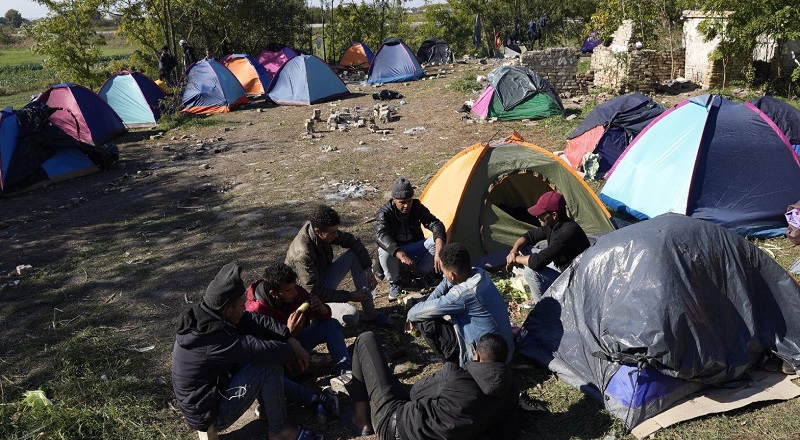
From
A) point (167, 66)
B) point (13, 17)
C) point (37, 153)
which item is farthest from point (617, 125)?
point (13, 17)

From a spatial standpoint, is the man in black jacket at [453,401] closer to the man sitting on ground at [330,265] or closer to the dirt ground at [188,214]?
the dirt ground at [188,214]

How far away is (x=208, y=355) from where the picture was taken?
11.9ft

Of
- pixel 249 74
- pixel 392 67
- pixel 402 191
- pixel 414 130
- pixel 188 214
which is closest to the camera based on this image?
pixel 402 191

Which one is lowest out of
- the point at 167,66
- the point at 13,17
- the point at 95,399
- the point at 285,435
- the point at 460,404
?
the point at 285,435

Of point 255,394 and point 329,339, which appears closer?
point 255,394

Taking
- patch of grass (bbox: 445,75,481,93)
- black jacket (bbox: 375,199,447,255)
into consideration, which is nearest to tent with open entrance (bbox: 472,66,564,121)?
patch of grass (bbox: 445,75,481,93)

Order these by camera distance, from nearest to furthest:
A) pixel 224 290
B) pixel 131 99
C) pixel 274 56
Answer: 1. pixel 224 290
2. pixel 131 99
3. pixel 274 56

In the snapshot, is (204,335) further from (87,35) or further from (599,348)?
(87,35)

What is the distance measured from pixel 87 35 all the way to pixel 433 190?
49.3 ft

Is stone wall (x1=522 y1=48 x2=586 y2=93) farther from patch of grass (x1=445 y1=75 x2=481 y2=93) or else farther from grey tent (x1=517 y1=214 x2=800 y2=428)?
grey tent (x1=517 y1=214 x2=800 y2=428)

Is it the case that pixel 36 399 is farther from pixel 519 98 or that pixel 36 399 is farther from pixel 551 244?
pixel 519 98

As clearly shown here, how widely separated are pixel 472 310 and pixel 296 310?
124 centimetres

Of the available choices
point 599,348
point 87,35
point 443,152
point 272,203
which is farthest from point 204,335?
point 87,35

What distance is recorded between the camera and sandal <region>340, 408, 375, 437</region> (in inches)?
156
